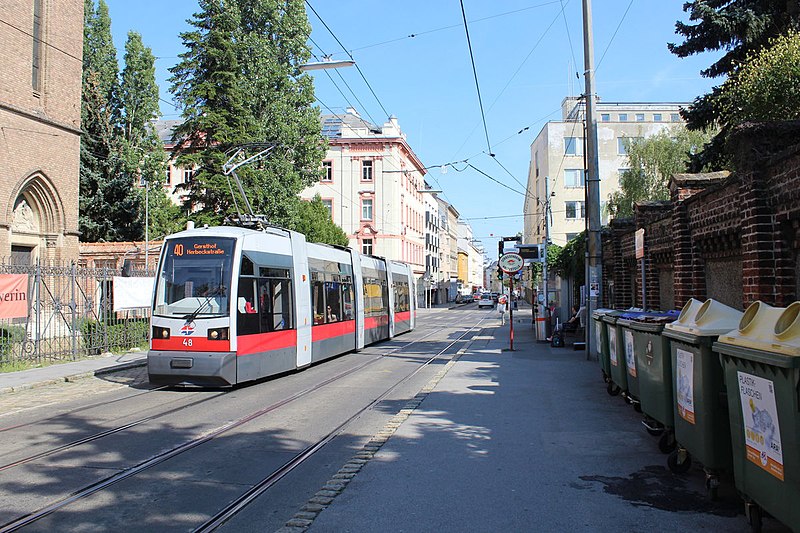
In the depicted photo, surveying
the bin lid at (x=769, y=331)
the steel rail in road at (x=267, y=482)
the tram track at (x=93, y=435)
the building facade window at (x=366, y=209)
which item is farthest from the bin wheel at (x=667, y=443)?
the building facade window at (x=366, y=209)

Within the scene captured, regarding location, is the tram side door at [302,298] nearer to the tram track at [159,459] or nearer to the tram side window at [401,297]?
the tram track at [159,459]

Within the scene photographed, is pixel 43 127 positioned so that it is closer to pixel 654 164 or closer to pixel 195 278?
pixel 195 278

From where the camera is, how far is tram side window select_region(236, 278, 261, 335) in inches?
468

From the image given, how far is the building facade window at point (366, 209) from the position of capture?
61.8m

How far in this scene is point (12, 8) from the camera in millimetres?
23859

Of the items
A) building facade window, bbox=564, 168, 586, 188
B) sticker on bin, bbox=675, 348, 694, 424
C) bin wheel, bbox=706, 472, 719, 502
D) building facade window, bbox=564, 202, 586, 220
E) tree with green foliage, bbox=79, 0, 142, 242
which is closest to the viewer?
bin wheel, bbox=706, 472, 719, 502

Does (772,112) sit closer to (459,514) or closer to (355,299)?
(459,514)

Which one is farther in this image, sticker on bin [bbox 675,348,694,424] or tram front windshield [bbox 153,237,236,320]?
tram front windshield [bbox 153,237,236,320]

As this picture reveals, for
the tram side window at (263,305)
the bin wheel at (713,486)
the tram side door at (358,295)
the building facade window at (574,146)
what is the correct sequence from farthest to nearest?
the building facade window at (574,146) < the tram side door at (358,295) < the tram side window at (263,305) < the bin wheel at (713,486)

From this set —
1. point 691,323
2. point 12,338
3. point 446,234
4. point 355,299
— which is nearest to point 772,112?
point 691,323

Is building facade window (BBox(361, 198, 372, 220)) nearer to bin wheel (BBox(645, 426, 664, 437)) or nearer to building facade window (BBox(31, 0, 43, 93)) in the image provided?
building facade window (BBox(31, 0, 43, 93))

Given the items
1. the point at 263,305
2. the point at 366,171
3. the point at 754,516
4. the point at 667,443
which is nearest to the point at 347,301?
the point at 263,305

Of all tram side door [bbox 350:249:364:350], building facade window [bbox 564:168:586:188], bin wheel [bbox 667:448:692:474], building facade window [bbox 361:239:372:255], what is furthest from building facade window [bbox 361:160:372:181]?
bin wheel [bbox 667:448:692:474]

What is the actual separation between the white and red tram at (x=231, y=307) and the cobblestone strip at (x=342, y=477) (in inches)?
135
